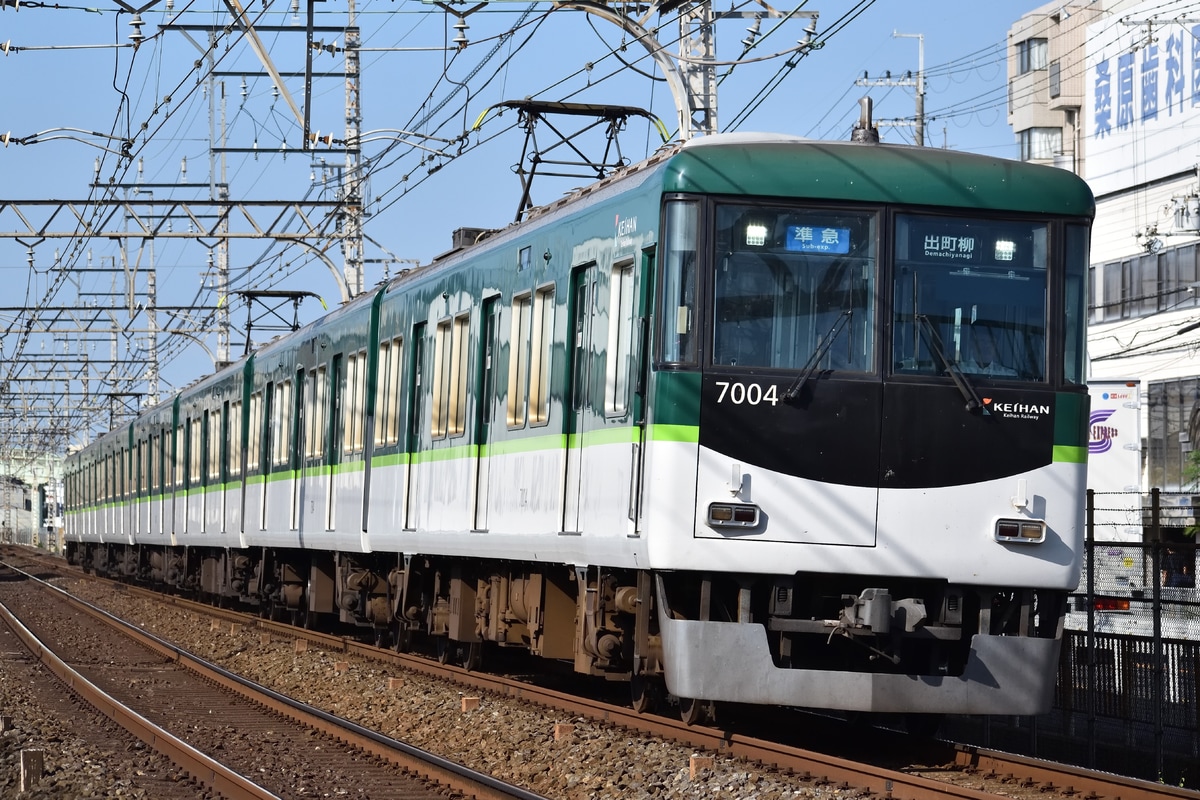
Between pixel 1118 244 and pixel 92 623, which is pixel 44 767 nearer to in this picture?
pixel 92 623

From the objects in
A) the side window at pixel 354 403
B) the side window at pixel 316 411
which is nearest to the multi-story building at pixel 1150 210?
the side window at pixel 316 411

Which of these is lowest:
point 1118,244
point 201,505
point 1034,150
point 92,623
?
point 92,623

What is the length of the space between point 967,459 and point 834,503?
0.74m

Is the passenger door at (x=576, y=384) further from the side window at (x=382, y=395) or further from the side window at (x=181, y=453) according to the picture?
the side window at (x=181, y=453)

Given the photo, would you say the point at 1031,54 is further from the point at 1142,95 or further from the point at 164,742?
the point at 164,742

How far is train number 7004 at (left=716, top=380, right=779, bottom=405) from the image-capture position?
9.20m

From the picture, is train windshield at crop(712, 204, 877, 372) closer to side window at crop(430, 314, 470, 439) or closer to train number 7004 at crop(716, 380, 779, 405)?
train number 7004 at crop(716, 380, 779, 405)

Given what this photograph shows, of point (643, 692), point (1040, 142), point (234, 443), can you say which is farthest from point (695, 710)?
point (1040, 142)

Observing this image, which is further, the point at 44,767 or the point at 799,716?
the point at 799,716

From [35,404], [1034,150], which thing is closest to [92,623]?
[1034,150]

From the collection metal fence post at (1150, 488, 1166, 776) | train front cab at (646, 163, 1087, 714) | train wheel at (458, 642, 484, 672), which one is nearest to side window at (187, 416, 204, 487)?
train wheel at (458, 642, 484, 672)

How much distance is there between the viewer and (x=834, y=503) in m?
9.29

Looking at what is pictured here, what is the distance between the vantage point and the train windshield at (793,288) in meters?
9.33

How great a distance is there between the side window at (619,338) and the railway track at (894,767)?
189 centimetres
